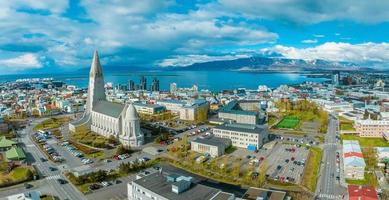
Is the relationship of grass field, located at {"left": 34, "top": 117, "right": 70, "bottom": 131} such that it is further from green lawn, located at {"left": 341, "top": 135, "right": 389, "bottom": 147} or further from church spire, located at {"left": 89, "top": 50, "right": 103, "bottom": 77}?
green lawn, located at {"left": 341, "top": 135, "right": 389, "bottom": 147}

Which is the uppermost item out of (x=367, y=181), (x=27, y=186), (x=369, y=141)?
(x=369, y=141)

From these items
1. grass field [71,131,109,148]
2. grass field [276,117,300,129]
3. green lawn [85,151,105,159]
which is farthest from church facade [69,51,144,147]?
grass field [276,117,300,129]

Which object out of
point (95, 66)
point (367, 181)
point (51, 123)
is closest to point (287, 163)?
point (367, 181)

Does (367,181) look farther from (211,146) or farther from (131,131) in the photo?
(131,131)

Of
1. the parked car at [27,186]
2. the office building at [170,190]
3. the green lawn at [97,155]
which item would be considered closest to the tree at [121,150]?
the green lawn at [97,155]

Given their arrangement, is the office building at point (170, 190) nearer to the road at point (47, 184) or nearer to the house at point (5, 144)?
the road at point (47, 184)

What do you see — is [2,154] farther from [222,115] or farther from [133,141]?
[222,115]
